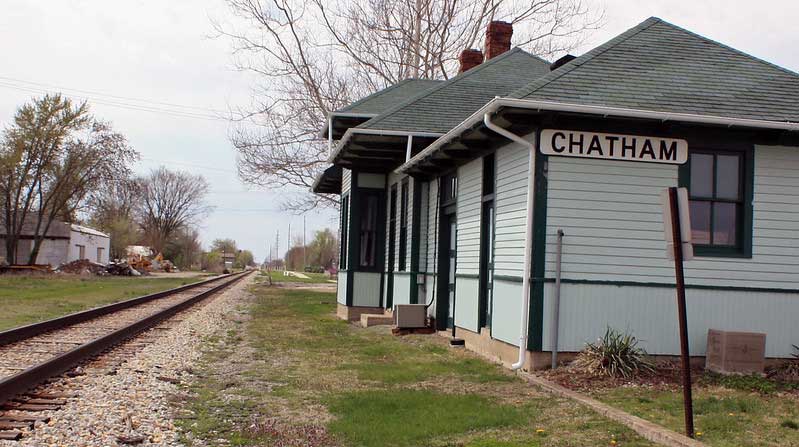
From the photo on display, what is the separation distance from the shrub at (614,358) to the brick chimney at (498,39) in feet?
38.7

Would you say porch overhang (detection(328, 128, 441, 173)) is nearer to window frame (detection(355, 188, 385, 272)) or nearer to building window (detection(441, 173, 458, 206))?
window frame (detection(355, 188, 385, 272))

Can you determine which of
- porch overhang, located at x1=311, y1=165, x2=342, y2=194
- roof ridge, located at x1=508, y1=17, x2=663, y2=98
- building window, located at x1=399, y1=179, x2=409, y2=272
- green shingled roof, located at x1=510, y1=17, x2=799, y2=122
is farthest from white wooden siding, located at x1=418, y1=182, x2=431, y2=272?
porch overhang, located at x1=311, y1=165, x2=342, y2=194

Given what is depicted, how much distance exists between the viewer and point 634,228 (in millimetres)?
9508

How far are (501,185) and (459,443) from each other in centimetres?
511

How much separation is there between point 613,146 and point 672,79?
5.24 feet

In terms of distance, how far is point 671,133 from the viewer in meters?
9.51

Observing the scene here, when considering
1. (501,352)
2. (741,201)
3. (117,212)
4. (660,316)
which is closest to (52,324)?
(501,352)

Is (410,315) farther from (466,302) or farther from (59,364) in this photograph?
(59,364)

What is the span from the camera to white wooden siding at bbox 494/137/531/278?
31.9 ft

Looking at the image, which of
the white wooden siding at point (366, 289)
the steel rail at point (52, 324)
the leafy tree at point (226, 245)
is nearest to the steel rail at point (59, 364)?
the steel rail at point (52, 324)

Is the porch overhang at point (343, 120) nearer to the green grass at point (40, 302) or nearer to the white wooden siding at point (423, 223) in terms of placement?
the white wooden siding at point (423, 223)

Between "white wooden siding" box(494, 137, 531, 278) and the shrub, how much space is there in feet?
4.08

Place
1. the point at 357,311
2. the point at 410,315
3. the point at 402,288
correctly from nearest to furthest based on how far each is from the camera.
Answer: the point at 410,315, the point at 402,288, the point at 357,311

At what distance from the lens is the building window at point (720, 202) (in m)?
9.68
